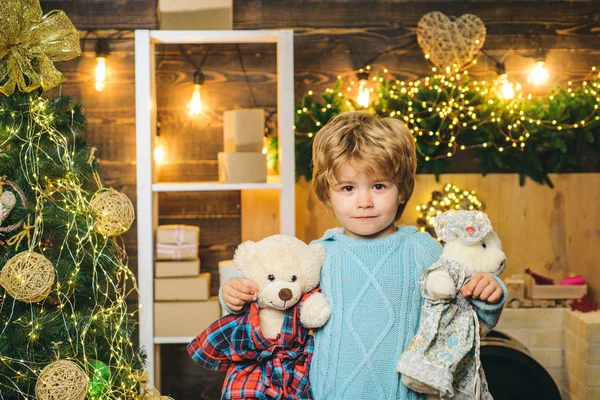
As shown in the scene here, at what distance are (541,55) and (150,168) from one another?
171 cm

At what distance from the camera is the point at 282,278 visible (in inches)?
60.9

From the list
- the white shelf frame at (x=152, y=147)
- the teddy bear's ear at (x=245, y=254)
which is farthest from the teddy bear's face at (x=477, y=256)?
the white shelf frame at (x=152, y=147)

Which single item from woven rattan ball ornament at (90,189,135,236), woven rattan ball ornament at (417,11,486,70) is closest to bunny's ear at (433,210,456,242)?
woven rattan ball ornament at (90,189,135,236)

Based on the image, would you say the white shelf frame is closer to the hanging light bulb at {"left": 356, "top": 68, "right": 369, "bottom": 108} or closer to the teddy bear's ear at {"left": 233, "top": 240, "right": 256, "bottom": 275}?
the hanging light bulb at {"left": 356, "top": 68, "right": 369, "bottom": 108}

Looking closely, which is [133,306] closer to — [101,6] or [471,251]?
[101,6]

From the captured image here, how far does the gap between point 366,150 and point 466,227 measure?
260 mm

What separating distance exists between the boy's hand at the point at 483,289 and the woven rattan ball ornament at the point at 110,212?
3.40ft

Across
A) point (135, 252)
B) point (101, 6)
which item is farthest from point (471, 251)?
point (101, 6)

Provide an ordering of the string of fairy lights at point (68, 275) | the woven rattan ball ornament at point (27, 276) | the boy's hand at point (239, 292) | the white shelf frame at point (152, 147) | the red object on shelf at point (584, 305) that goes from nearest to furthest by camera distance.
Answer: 1. the boy's hand at point (239, 292)
2. the woven rattan ball ornament at point (27, 276)
3. the string of fairy lights at point (68, 275)
4. the white shelf frame at point (152, 147)
5. the red object on shelf at point (584, 305)

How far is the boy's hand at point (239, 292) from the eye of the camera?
1542 mm

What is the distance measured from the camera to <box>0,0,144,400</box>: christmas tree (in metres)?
1.95

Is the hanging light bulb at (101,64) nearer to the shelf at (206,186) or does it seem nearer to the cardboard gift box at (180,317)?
the shelf at (206,186)

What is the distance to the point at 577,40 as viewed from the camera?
330 centimetres

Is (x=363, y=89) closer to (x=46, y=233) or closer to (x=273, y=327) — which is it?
(x=46, y=233)
